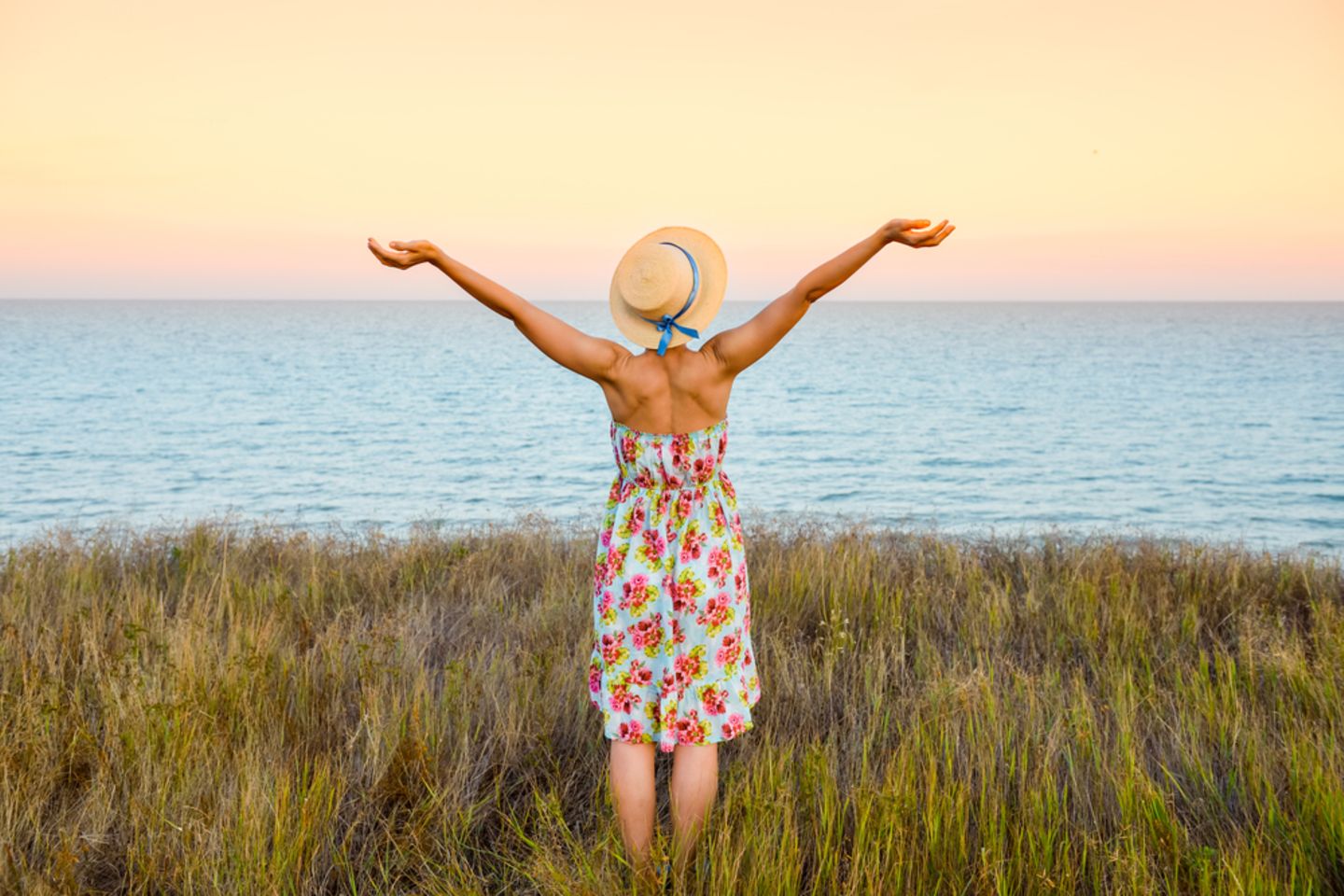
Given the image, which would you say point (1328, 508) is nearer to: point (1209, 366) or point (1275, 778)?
point (1275, 778)

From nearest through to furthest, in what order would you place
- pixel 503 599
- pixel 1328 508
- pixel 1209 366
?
1. pixel 503 599
2. pixel 1328 508
3. pixel 1209 366

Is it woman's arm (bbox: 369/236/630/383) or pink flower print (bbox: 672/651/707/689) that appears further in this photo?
pink flower print (bbox: 672/651/707/689)

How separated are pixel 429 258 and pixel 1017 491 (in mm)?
18295

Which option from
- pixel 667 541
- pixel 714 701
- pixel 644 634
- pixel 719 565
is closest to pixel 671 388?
pixel 667 541

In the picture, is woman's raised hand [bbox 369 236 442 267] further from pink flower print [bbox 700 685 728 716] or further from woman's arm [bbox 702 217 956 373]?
pink flower print [bbox 700 685 728 716]

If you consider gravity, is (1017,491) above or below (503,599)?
below

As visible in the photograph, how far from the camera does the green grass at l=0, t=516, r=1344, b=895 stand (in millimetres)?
3279

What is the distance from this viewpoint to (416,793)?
3877mm

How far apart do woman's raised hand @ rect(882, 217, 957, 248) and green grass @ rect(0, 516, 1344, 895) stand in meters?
1.87

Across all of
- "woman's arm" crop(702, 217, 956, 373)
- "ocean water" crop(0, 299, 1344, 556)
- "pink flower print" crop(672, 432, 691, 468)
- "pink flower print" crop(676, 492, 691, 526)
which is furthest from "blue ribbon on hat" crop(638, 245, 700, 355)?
"ocean water" crop(0, 299, 1344, 556)

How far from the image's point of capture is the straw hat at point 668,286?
3.36 m

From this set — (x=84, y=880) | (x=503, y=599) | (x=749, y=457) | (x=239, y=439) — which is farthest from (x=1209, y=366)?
(x=84, y=880)

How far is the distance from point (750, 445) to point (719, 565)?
23.1 m

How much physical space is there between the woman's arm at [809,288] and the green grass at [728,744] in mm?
1538
